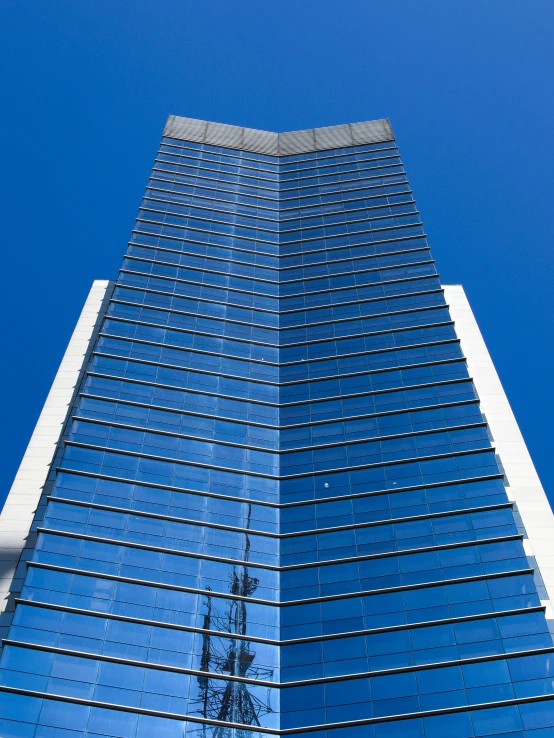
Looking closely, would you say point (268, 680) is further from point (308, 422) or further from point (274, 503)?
point (308, 422)

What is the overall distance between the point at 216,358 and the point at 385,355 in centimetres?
1640

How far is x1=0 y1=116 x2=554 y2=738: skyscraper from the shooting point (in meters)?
56.3

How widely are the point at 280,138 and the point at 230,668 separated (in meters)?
86.4

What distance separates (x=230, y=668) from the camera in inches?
2334

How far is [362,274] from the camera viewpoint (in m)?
95.6

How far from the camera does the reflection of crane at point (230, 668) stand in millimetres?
56656

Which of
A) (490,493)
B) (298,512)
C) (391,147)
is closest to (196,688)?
(298,512)

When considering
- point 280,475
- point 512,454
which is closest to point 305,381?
point 280,475

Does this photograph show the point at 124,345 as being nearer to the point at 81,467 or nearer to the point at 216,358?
the point at 216,358

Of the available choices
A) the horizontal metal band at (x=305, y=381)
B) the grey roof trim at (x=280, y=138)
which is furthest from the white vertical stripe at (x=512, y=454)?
the grey roof trim at (x=280, y=138)

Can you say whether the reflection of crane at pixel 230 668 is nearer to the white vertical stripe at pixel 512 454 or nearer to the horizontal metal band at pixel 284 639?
the horizontal metal band at pixel 284 639

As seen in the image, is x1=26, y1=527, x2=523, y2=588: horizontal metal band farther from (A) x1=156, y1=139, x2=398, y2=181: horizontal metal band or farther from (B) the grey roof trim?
(B) the grey roof trim

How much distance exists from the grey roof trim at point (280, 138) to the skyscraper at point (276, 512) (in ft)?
66.0

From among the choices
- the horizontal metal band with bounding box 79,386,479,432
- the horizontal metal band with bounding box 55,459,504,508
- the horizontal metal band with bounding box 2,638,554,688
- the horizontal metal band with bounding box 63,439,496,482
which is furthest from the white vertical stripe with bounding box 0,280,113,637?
the horizontal metal band with bounding box 79,386,479,432
